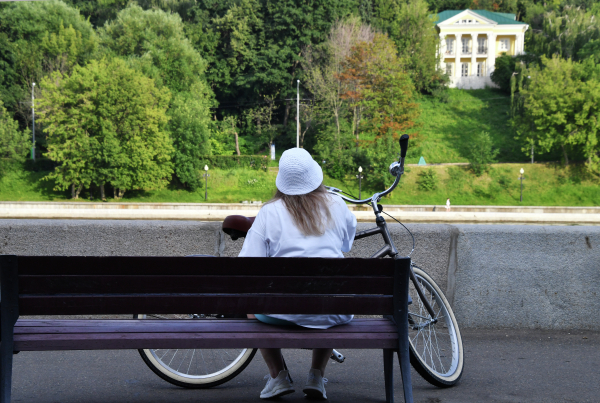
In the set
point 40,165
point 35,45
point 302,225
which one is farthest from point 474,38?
point 302,225

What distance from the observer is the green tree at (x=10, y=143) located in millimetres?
46406

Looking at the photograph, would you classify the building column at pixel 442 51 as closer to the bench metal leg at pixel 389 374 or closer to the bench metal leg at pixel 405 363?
the bench metal leg at pixel 389 374

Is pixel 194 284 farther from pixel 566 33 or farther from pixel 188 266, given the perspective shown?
pixel 566 33

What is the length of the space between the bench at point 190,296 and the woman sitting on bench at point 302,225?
0.20 m

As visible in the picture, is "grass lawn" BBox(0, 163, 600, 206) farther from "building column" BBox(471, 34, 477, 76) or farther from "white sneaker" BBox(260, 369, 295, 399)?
"white sneaker" BBox(260, 369, 295, 399)

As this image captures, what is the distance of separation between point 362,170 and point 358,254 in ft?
139

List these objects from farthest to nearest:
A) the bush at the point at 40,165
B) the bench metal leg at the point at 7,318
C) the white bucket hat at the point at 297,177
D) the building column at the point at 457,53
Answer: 1. the building column at the point at 457,53
2. the bush at the point at 40,165
3. the white bucket hat at the point at 297,177
4. the bench metal leg at the point at 7,318

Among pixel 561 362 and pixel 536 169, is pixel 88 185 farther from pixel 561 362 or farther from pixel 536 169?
pixel 561 362

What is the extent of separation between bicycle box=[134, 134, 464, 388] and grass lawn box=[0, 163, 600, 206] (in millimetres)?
41033

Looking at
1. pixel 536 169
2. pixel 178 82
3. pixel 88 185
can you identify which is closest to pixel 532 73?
pixel 536 169

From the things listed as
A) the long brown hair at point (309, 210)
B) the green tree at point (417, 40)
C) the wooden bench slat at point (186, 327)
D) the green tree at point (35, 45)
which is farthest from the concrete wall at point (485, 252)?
the green tree at point (417, 40)

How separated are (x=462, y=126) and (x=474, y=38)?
26439 millimetres

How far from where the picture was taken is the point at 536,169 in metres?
50.0

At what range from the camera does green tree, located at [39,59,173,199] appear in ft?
141
